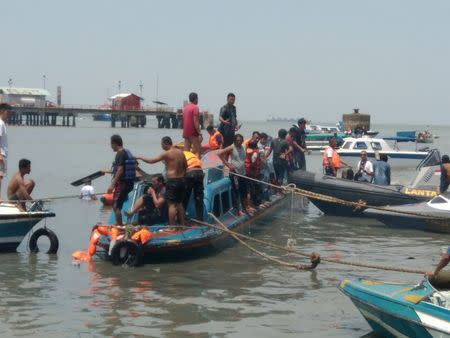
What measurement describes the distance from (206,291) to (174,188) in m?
2.73

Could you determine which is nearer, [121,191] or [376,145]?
[121,191]

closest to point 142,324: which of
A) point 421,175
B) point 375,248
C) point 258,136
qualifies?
point 375,248

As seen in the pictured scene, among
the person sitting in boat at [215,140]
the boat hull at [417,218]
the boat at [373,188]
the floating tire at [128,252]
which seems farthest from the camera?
the boat at [373,188]

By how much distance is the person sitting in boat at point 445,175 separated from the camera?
2184 cm

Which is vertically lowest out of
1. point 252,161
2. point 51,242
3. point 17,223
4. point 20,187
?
point 51,242

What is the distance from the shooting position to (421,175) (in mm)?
23578

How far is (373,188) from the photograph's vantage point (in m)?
23.3

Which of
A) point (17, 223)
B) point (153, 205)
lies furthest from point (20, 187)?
point (153, 205)

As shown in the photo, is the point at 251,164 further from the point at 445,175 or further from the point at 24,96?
the point at 24,96

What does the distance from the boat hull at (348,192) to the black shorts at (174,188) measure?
7900mm

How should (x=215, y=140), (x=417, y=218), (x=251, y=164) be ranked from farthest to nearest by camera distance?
(x=215, y=140) → (x=417, y=218) → (x=251, y=164)

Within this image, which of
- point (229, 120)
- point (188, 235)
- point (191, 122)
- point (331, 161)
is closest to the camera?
point (188, 235)

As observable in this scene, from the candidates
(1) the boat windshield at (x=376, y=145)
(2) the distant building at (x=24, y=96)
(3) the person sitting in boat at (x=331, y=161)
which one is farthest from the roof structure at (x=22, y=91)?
(3) the person sitting in boat at (x=331, y=161)

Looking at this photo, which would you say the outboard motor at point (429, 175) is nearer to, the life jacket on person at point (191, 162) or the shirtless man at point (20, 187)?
the life jacket on person at point (191, 162)
